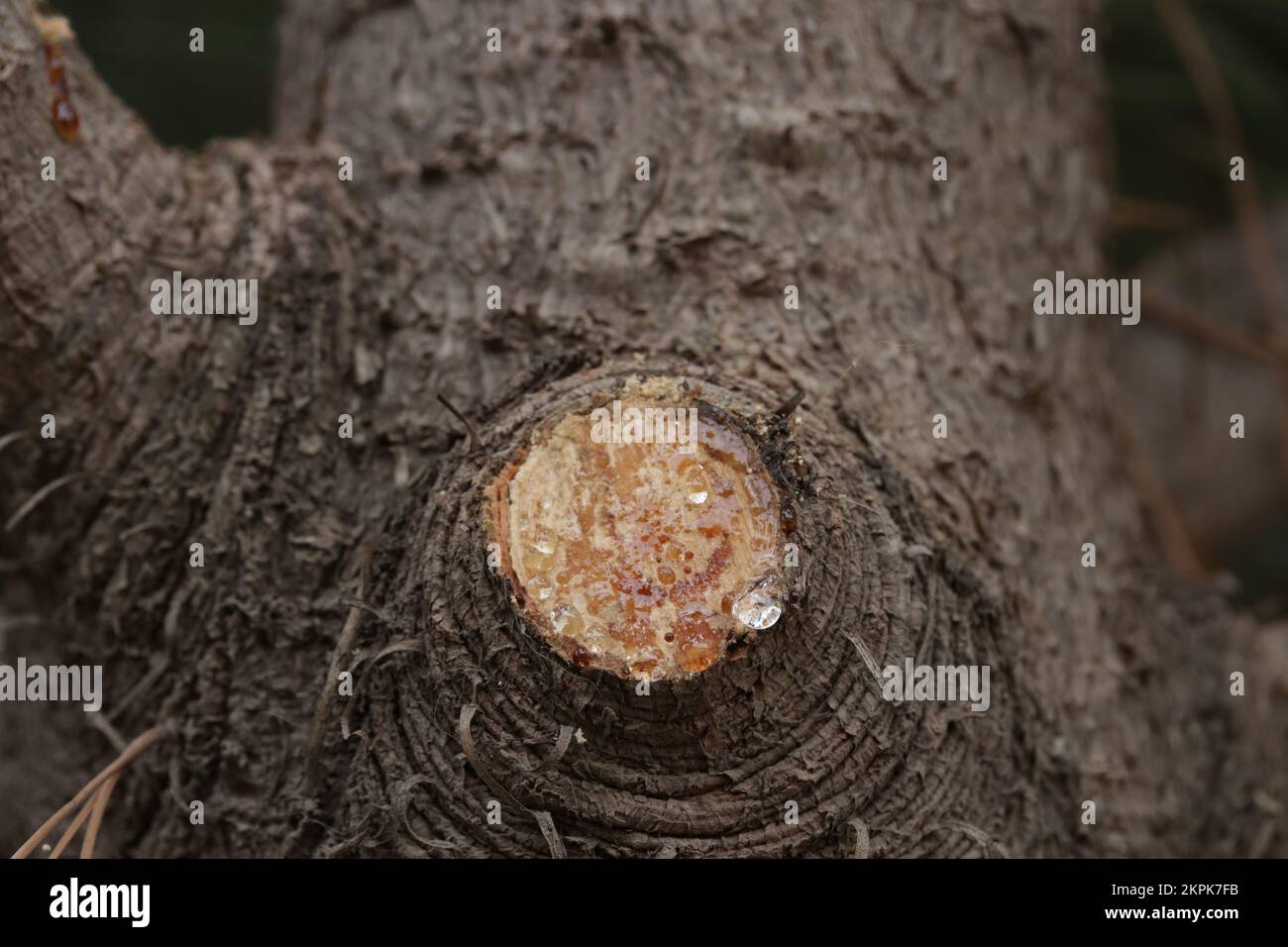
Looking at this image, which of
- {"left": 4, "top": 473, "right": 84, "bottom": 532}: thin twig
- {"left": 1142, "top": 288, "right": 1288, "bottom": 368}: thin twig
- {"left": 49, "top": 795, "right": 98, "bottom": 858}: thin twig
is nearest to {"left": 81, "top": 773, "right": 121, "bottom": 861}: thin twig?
{"left": 49, "top": 795, "right": 98, "bottom": 858}: thin twig

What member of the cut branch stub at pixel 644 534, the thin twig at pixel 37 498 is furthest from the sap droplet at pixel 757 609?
the thin twig at pixel 37 498

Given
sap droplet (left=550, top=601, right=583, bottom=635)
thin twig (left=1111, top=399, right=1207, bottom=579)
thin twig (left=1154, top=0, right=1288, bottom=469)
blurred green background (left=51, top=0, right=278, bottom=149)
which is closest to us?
sap droplet (left=550, top=601, right=583, bottom=635)

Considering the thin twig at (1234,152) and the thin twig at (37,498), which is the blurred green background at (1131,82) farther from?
the thin twig at (37,498)

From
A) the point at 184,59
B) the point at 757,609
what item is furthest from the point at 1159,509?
the point at 184,59

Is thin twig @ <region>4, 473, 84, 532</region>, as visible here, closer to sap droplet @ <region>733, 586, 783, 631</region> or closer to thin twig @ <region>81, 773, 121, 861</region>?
thin twig @ <region>81, 773, 121, 861</region>

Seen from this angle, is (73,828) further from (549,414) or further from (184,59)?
(184,59)

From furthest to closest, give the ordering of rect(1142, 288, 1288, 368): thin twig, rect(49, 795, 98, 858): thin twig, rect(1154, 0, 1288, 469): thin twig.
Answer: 1. rect(1154, 0, 1288, 469): thin twig
2. rect(1142, 288, 1288, 368): thin twig
3. rect(49, 795, 98, 858): thin twig

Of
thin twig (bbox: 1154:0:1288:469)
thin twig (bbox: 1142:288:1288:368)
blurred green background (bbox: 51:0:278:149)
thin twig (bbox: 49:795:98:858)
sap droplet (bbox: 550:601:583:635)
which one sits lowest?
thin twig (bbox: 49:795:98:858)
